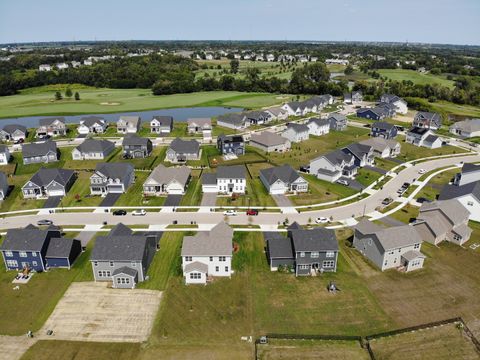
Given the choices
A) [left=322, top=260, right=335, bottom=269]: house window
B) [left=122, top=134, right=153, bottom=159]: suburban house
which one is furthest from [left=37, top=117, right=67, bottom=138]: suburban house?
[left=322, top=260, right=335, bottom=269]: house window

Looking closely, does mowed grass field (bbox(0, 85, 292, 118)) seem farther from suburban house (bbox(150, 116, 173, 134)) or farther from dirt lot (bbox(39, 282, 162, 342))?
dirt lot (bbox(39, 282, 162, 342))

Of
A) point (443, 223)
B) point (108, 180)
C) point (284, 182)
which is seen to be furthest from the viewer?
point (108, 180)

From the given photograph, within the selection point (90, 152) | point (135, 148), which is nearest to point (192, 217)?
point (135, 148)

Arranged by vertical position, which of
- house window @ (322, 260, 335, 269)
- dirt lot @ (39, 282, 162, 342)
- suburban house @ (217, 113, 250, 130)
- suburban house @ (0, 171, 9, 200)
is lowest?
dirt lot @ (39, 282, 162, 342)

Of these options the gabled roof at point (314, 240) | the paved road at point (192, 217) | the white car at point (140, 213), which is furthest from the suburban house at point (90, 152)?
the gabled roof at point (314, 240)

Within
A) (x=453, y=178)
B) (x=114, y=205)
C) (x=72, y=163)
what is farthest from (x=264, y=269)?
(x=72, y=163)

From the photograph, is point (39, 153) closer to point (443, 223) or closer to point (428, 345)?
point (443, 223)

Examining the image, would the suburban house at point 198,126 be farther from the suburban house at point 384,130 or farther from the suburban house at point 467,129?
the suburban house at point 467,129
